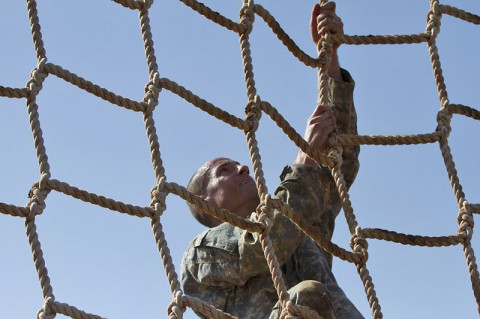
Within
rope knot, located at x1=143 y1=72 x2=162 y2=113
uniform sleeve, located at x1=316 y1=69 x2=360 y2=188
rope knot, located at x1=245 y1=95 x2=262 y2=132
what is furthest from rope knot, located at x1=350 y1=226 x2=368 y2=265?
rope knot, located at x1=143 y1=72 x2=162 y2=113

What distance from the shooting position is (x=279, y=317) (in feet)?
12.7

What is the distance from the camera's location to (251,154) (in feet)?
13.5

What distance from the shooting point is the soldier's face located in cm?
466

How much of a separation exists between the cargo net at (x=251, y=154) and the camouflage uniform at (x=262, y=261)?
0.12 metres

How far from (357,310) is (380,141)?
522mm

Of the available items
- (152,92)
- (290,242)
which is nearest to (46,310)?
(152,92)

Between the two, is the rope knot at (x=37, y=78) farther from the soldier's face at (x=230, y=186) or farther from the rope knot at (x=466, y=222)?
the rope knot at (x=466, y=222)

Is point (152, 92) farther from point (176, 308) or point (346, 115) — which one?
point (346, 115)

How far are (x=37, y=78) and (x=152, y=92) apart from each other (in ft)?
1.16

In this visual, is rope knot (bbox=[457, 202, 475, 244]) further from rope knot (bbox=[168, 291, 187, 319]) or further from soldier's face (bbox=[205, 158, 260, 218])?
rope knot (bbox=[168, 291, 187, 319])

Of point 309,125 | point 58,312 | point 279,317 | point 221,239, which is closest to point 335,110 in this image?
point 309,125

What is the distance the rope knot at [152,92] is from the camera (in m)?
4.02

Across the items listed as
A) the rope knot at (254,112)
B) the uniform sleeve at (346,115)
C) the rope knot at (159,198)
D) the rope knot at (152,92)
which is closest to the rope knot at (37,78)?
the rope knot at (152,92)

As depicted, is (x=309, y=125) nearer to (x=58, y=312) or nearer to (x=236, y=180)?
(x=236, y=180)
